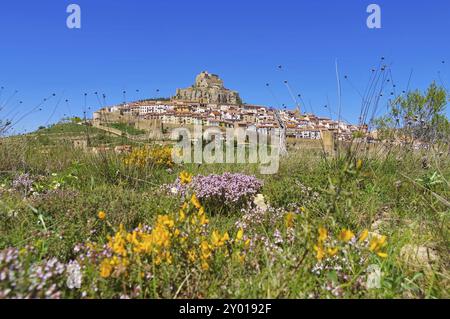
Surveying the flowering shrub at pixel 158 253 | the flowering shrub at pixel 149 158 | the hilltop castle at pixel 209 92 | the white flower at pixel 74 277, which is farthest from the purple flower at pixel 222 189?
the hilltop castle at pixel 209 92

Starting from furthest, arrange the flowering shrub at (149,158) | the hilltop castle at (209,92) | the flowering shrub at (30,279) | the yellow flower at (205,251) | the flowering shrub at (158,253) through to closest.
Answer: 1. the hilltop castle at (209,92)
2. the flowering shrub at (149,158)
3. the yellow flower at (205,251)
4. the flowering shrub at (158,253)
5. the flowering shrub at (30,279)

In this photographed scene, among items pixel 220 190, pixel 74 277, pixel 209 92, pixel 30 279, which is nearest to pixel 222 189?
pixel 220 190

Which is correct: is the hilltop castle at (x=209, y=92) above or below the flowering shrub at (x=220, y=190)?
above

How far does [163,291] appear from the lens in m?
1.66

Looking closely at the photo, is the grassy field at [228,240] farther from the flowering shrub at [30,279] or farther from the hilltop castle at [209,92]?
the hilltop castle at [209,92]

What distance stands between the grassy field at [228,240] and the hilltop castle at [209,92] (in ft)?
307

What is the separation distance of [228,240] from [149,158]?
137 inches

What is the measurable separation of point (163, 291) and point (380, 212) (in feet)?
8.31

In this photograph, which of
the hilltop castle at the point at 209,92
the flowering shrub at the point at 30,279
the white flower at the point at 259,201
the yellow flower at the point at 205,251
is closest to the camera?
the flowering shrub at the point at 30,279

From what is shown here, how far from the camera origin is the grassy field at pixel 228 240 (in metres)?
1.58

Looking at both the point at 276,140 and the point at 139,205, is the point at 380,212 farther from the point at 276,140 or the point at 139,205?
the point at 276,140

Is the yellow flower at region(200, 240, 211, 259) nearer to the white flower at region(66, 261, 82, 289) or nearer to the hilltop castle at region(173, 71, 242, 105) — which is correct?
the white flower at region(66, 261, 82, 289)
